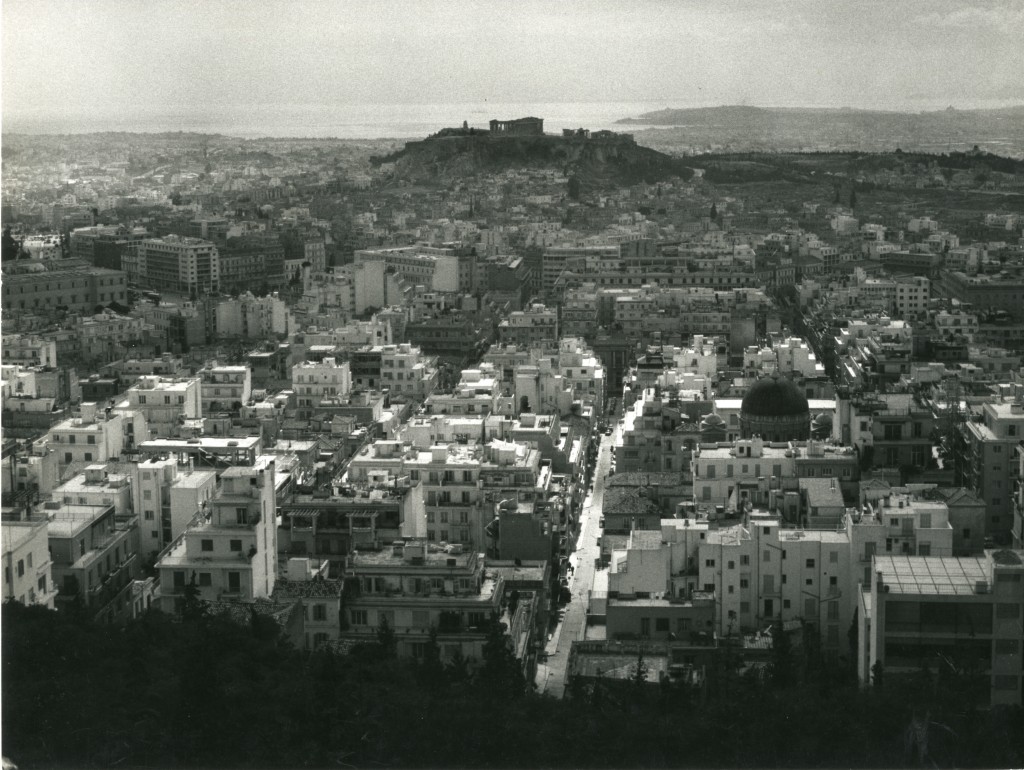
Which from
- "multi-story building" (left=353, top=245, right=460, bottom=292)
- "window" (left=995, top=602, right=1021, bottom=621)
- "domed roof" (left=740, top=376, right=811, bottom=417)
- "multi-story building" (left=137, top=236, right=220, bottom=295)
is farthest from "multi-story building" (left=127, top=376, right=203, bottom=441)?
"multi-story building" (left=137, top=236, right=220, bottom=295)

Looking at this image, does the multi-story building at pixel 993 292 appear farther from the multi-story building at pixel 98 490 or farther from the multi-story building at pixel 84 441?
the multi-story building at pixel 98 490

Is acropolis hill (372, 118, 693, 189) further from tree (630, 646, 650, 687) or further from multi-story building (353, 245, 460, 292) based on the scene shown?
tree (630, 646, 650, 687)

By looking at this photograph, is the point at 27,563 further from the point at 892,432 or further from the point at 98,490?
the point at 892,432

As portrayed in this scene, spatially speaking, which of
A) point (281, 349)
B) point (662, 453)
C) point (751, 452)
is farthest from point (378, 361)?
point (751, 452)

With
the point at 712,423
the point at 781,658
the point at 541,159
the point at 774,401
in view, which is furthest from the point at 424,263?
the point at 781,658

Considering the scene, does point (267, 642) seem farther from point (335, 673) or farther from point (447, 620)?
point (447, 620)

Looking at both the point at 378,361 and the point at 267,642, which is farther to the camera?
the point at 378,361
